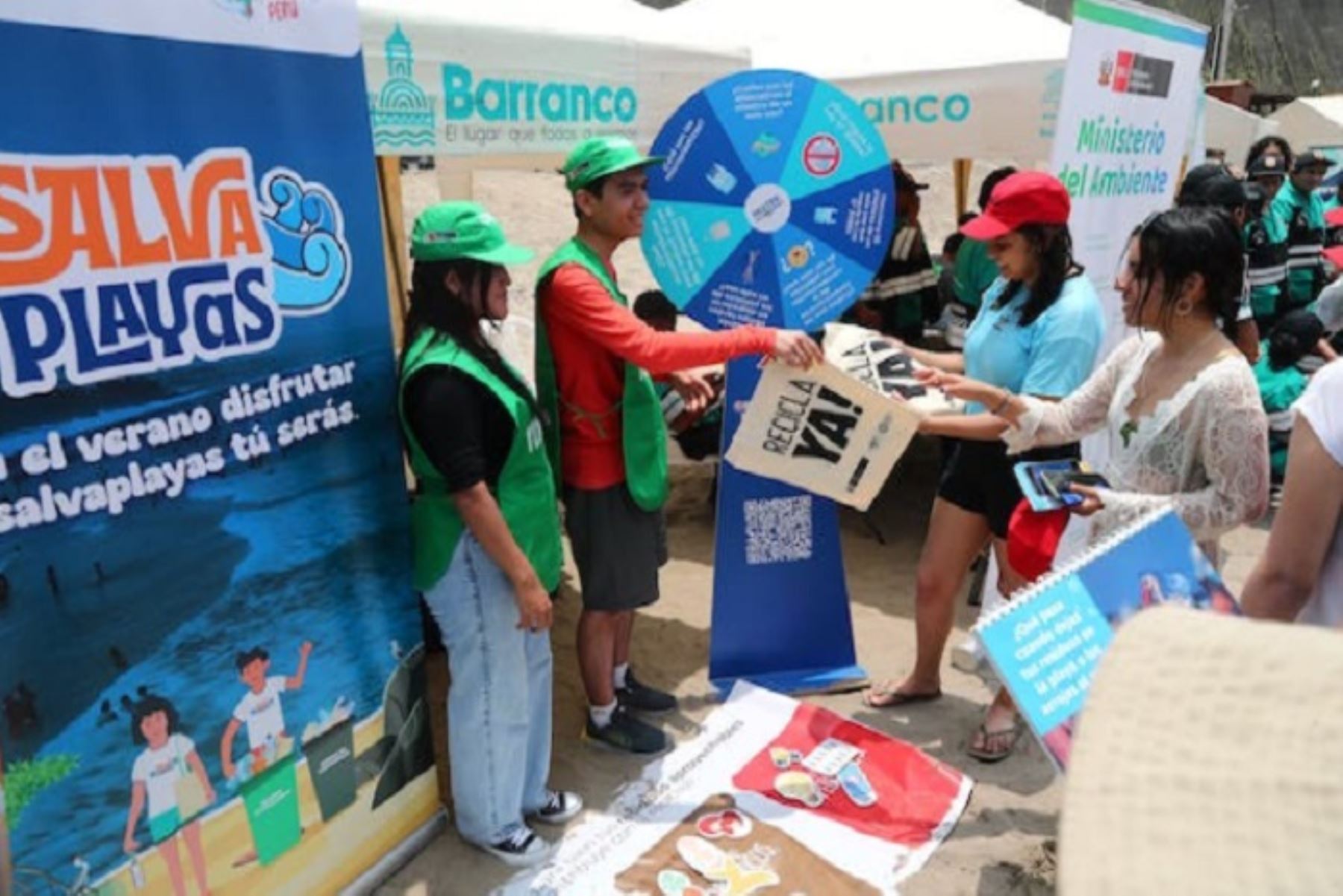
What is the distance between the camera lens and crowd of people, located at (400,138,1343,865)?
224cm

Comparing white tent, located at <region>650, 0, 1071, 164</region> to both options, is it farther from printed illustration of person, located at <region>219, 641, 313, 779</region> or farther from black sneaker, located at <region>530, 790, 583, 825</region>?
printed illustration of person, located at <region>219, 641, 313, 779</region>

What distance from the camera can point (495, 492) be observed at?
8.55 feet

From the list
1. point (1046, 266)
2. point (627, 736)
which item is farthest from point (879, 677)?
point (1046, 266)

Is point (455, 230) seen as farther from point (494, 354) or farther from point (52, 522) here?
point (52, 522)

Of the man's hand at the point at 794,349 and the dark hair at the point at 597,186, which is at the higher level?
the dark hair at the point at 597,186

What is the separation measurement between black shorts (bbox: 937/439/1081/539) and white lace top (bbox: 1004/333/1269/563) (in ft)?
1.93

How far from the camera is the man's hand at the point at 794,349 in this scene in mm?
2986

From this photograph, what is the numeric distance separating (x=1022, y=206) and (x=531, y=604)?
1.82m

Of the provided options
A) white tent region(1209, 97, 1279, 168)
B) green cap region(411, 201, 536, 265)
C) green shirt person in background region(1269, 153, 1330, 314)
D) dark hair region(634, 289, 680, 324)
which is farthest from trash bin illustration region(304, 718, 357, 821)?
white tent region(1209, 97, 1279, 168)

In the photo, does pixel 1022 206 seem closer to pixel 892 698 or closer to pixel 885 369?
pixel 885 369

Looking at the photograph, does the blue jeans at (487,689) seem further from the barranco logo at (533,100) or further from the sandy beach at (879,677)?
the barranco logo at (533,100)

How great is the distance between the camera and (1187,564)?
1993mm

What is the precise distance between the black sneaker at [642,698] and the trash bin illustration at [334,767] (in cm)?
128

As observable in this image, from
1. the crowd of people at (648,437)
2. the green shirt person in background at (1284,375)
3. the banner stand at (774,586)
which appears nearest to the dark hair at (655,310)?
the crowd of people at (648,437)
